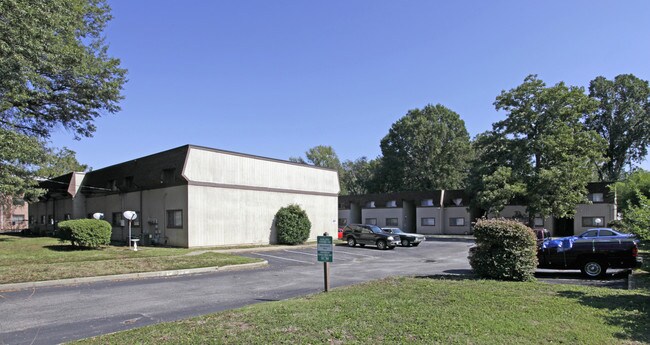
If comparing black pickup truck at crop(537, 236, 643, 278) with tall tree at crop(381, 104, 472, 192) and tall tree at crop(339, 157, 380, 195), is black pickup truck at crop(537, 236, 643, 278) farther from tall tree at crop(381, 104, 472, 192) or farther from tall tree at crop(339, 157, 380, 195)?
tall tree at crop(339, 157, 380, 195)

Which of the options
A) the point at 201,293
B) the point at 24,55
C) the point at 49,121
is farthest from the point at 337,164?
the point at 201,293

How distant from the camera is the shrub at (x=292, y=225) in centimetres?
2859

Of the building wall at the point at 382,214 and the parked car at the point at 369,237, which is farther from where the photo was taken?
the building wall at the point at 382,214

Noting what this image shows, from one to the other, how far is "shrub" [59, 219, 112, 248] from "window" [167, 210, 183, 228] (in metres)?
4.43

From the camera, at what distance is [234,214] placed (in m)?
26.6

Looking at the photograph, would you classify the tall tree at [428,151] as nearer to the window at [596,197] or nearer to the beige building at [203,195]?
the window at [596,197]

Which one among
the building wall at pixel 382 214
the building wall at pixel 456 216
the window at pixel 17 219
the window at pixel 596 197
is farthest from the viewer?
the window at pixel 17 219

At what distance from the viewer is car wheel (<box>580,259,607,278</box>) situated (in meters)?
13.2

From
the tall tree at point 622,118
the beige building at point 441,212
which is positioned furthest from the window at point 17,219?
the tall tree at point 622,118

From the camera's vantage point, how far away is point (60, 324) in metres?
7.21

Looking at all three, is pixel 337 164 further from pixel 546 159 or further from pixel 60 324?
pixel 60 324

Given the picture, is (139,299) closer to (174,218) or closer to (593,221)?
(174,218)

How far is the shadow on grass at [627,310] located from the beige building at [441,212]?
33376 mm

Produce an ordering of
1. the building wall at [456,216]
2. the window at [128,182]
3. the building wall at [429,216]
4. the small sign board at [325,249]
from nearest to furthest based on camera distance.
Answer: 1. the small sign board at [325,249]
2. the window at [128,182]
3. the building wall at [456,216]
4. the building wall at [429,216]
